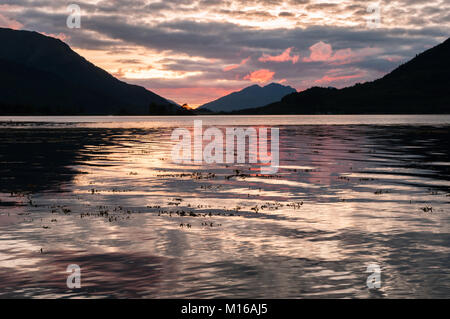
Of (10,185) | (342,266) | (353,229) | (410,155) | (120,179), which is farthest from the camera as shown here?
(410,155)

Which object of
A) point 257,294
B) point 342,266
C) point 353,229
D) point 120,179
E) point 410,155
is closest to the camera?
point 257,294

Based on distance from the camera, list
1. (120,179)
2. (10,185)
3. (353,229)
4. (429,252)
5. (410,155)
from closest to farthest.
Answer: (429,252) < (353,229) < (10,185) < (120,179) < (410,155)

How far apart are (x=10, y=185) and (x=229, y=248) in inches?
957

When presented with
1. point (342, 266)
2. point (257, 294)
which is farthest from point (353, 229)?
point (257, 294)

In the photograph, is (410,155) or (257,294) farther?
(410,155)

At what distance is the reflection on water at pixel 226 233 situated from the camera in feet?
49.3

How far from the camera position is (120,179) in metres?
39.9

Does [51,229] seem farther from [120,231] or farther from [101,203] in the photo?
[101,203]

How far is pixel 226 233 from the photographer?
21.6 meters

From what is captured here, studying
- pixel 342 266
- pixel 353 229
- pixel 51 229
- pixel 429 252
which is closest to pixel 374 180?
pixel 353 229

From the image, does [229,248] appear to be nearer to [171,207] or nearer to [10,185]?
[171,207]

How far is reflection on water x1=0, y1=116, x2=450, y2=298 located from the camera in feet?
49.3

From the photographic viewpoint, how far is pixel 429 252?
60.4ft
